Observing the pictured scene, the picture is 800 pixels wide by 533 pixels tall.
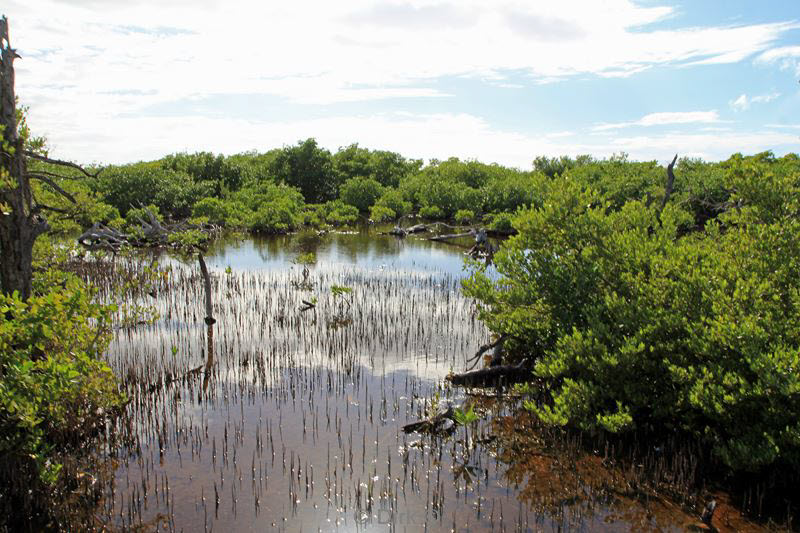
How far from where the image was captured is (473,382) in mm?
10125

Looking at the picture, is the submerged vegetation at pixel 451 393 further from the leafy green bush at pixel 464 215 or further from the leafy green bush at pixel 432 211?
the leafy green bush at pixel 432 211

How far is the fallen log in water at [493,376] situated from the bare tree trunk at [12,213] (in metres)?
6.73

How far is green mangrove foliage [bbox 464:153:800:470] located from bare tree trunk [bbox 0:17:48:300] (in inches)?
247

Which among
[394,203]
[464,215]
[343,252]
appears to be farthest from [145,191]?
[464,215]

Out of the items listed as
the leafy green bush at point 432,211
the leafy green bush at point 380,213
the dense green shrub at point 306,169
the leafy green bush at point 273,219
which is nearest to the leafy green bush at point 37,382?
the leafy green bush at point 273,219

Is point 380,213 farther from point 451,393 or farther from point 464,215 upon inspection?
point 451,393

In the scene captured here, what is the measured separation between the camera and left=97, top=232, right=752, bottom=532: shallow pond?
247 inches

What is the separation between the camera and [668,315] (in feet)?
24.0

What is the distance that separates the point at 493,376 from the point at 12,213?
302 inches

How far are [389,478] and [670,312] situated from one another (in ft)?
13.8

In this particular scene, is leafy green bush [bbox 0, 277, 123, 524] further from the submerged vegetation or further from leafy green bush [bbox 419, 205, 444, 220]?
leafy green bush [bbox 419, 205, 444, 220]

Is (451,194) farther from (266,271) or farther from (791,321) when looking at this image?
(791,321)

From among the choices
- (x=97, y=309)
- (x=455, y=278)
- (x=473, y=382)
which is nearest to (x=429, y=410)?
(x=473, y=382)

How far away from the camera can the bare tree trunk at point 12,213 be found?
7336 mm
